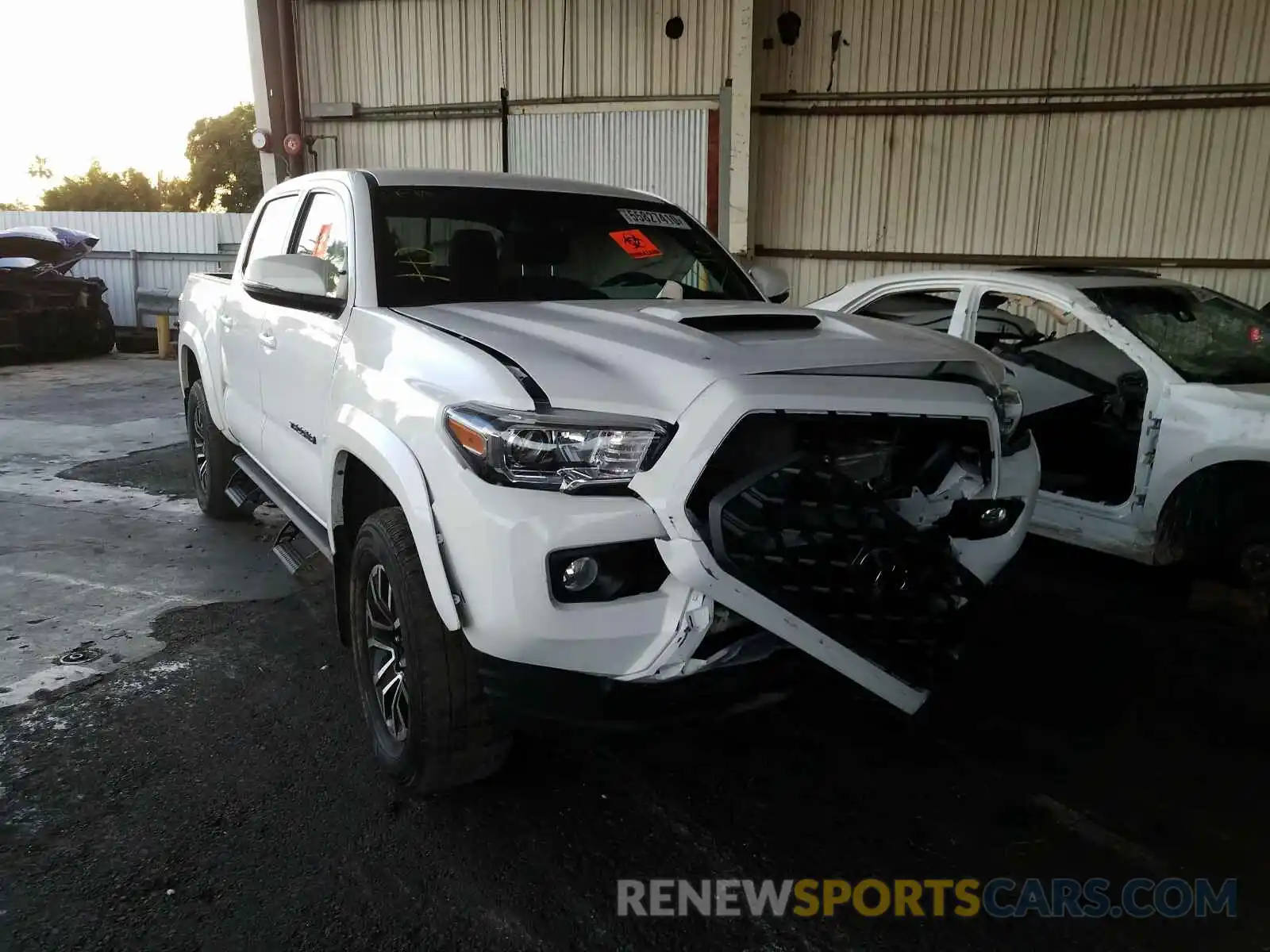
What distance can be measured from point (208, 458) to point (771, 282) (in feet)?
11.0

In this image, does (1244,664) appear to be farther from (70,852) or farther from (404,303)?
(70,852)

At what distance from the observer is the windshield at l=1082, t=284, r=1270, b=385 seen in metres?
4.31

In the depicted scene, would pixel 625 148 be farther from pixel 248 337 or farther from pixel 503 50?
pixel 248 337

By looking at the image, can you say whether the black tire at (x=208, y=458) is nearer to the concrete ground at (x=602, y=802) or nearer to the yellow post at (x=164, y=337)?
the concrete ground at (x=602, y=802)

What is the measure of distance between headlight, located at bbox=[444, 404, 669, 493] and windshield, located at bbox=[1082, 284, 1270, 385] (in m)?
3.22

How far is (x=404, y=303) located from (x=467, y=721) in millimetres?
1399

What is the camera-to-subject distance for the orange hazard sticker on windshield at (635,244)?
3.65 m

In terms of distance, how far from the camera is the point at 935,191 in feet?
34.4

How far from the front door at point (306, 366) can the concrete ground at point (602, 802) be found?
79cm

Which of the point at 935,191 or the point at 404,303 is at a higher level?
the point at 935,191

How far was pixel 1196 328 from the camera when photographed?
4.68 meters

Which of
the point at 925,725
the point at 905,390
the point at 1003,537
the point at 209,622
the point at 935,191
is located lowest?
the point at 209,622

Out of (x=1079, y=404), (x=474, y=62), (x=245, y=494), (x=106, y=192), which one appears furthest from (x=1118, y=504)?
(x=106, y=192)

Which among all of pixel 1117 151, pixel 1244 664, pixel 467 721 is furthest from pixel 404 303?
pixel 1117 151
